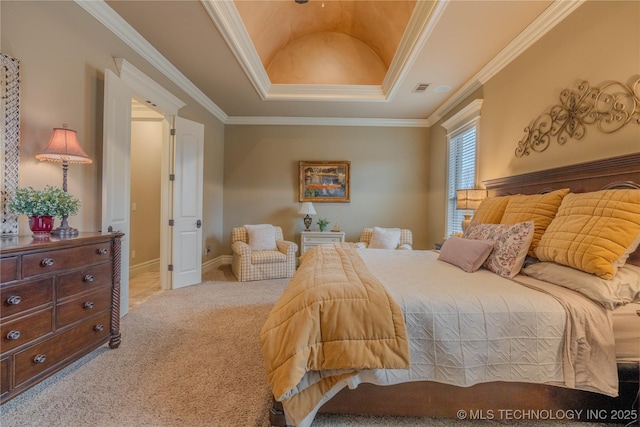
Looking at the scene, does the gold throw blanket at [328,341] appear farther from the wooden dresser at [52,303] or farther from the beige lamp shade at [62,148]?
the beige lamp shade at [62,148]

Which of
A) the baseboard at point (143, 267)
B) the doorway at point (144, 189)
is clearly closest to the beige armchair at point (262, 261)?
the doorway at point (144, 189)

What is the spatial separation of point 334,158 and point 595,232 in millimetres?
4052

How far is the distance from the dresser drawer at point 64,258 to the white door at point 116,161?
568 millimetres

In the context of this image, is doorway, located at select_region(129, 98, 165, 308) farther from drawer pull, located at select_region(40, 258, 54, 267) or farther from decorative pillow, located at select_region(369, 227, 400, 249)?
decorative pillow, located at select_region(369, 227, 400, 249)

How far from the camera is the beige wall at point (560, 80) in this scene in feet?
5.61

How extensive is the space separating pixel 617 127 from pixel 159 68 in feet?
14.2

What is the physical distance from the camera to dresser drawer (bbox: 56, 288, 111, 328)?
165 cm

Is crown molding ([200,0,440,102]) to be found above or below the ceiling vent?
above

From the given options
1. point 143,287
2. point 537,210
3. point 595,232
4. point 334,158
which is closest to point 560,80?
point 537,210

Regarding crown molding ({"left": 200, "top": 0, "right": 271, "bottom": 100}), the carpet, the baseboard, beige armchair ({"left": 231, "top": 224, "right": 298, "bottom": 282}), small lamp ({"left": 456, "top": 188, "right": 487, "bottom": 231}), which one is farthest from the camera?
the baseboard

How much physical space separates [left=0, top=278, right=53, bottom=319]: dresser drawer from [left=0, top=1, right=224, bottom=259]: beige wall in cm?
67

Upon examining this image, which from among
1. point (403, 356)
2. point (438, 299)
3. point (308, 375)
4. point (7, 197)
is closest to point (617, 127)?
point (438, 299)

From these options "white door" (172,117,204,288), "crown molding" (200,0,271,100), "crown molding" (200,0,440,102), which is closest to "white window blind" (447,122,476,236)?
"crown molding" (200,0,440,102)

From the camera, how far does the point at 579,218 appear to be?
5.11ft
